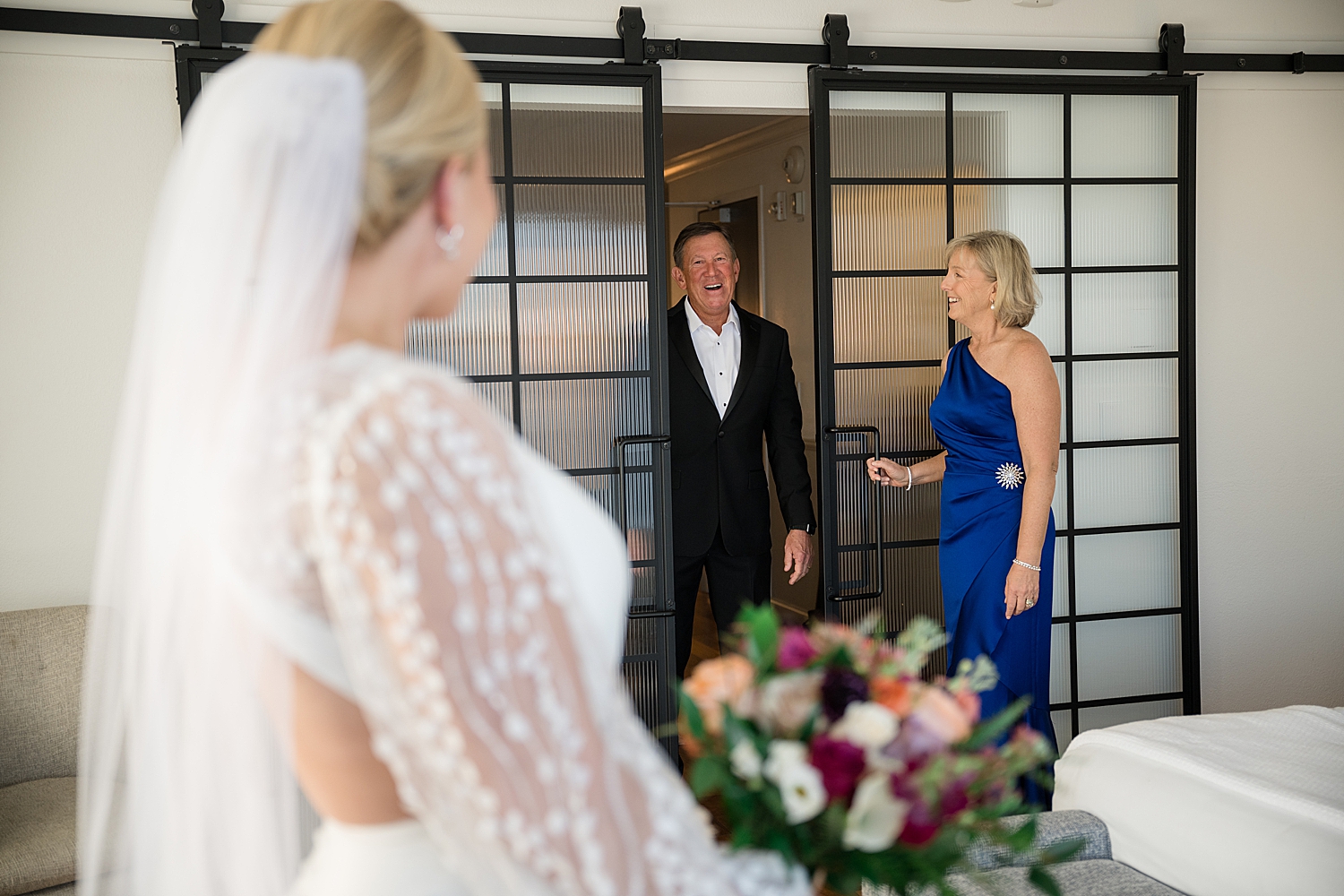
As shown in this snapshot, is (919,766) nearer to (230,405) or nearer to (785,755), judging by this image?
(785,755)

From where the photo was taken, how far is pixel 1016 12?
12.5 ft

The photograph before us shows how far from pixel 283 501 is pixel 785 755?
49cm

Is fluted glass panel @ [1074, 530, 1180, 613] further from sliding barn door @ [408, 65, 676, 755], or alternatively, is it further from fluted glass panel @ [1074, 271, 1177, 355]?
sliding barn door @ [408, 65, 676, 755]

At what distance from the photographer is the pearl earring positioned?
102 cm

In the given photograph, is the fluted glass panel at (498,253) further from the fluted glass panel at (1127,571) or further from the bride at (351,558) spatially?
the bride at (351,558)

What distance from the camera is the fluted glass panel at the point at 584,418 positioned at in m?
3.55

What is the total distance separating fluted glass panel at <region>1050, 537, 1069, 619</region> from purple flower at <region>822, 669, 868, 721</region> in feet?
10.2

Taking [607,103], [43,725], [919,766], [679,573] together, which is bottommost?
[43,725]

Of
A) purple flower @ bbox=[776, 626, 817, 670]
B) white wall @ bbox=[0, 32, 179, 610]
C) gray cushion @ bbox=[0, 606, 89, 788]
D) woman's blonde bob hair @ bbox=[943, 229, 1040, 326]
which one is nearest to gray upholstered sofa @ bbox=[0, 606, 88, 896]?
gray cushion @ bbox=[0, 606, 89, 788]

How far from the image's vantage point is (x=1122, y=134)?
389 cm

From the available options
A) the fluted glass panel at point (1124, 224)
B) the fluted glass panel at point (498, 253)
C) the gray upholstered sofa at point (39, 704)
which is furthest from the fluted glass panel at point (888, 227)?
the gray upholstered sofa at point (39, 704)

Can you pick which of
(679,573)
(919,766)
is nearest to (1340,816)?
(919,766)

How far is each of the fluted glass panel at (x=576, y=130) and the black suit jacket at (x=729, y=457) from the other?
62 centimetres

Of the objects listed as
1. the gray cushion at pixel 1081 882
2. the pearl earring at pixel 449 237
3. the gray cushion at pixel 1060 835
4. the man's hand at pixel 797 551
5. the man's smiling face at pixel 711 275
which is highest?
the man's smiling face at pixel 711 275
